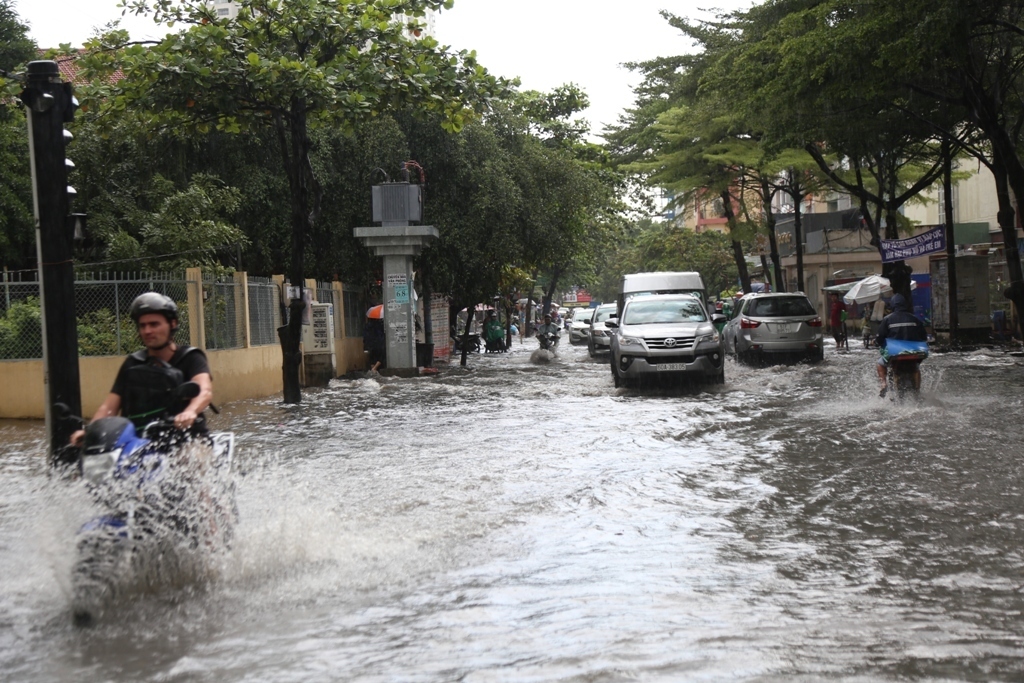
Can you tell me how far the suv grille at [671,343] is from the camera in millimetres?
18438

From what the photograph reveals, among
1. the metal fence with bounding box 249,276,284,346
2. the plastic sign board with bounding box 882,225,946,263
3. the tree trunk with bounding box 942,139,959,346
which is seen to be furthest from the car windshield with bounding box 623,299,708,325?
the tree trunk with bounding box 942,139,959,346

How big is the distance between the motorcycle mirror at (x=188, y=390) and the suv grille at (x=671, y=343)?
43.6ft

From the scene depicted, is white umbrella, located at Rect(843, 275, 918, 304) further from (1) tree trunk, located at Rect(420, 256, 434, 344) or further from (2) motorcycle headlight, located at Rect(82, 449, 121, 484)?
(2) motorcycle headlight, located at Rect(82, 449, 121, 484)

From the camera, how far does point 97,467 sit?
5.33 meters

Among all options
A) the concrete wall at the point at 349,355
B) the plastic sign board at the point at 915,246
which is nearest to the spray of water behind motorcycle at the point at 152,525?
the concrete wall at the point at 349,355

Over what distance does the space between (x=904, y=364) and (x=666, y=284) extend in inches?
508

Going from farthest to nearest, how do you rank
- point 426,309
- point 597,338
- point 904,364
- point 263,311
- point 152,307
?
point 597,338
point 426,309
point 263,311
point 904,364
point 152,307

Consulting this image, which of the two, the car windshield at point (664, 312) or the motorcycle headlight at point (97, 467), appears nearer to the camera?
the motorcycle headlight at point (97, 467)

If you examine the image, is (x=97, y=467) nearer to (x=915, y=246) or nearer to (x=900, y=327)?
(x=900, y=327)

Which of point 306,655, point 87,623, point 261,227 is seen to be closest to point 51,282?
point 87,623

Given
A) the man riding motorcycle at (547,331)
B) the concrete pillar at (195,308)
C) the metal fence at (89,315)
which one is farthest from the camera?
the man riding motorcycle at (547,331)

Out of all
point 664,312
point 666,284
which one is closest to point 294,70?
point 664,312

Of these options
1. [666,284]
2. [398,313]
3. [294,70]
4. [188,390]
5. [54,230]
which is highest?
[294,70]

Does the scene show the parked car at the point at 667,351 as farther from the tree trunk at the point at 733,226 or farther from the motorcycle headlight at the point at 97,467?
the tree trunk at the point at 733,226
